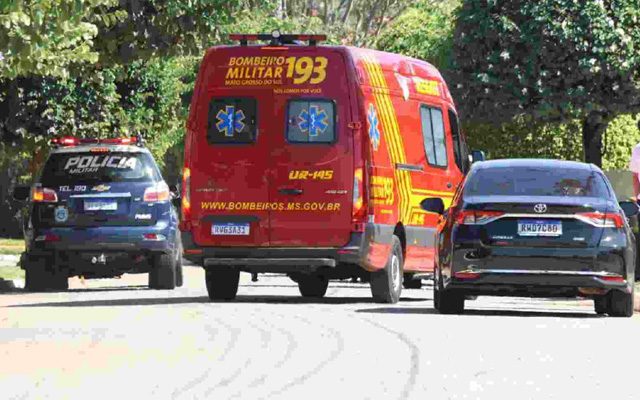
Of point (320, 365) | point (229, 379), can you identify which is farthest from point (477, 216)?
point (229, 379)

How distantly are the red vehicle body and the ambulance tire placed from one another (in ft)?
0.07

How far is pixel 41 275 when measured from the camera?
26.5 meters

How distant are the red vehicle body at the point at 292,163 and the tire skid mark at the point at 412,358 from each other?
2.80 m

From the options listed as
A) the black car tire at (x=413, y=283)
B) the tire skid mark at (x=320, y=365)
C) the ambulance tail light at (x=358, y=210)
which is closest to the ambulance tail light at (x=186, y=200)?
the ambulance tail light at (x=358, y=210)

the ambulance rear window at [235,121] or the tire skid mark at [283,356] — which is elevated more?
the ambulance rear window at [235,121]

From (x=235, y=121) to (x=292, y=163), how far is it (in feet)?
2.48

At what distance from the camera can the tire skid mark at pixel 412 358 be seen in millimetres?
12867

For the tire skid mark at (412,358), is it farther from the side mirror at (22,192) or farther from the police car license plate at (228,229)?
the side mirror at (22,192)

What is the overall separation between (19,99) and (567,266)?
61.3 ft

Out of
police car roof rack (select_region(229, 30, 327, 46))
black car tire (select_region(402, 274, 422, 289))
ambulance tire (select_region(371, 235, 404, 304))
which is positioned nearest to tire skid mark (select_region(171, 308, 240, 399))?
ambulance tire (select_region(371, 235, 404, 304))

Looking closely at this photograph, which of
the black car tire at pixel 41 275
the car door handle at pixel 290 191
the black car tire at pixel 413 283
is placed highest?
the car door handle at pixel 290 191

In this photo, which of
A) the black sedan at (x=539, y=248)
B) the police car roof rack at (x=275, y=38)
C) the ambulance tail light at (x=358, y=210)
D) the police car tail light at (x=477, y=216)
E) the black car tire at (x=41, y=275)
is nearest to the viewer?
Answer: the black sedan at (x=539, y=248)

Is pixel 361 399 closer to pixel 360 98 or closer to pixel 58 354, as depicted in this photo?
pixel 58 354

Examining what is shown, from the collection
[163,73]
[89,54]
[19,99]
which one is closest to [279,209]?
[89,54]
